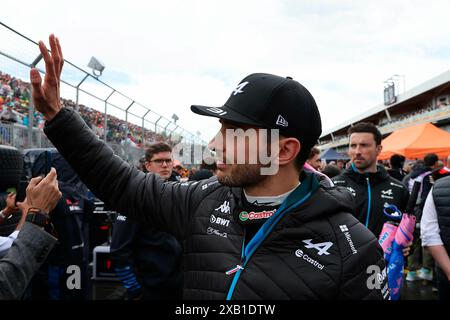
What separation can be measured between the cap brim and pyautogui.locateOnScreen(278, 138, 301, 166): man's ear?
Answer: 0.16m

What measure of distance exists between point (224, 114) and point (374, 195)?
2210mm

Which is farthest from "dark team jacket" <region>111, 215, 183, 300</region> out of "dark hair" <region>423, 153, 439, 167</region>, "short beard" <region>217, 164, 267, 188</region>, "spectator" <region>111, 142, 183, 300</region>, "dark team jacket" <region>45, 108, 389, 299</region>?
"dark hair" <region>423, 153, 439, 167</region>

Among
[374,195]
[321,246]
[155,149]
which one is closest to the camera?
[321,246]

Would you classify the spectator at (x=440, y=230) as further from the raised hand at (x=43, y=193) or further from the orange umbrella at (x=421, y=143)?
the orange umbrella at (x=421, y=143)

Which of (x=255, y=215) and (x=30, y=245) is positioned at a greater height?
(x=255, y=215)

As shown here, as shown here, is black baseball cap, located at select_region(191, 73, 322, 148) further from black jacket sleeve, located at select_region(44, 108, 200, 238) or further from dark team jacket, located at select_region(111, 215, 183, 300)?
dark team jacket, located at select_region(111, 215, 183, 300)

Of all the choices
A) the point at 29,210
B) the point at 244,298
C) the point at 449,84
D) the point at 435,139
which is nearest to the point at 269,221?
the point at 244,298

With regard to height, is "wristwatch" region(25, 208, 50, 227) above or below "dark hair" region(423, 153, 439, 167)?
below

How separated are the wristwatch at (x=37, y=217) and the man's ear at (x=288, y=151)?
1.10 meters

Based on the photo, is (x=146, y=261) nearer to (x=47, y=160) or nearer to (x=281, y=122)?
(x=47, y=160)

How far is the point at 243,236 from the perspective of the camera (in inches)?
56.8

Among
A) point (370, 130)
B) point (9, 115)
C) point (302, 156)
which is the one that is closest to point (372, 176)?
point (370, 130)

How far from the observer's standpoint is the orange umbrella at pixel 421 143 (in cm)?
1077

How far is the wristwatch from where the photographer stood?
5.30ft
